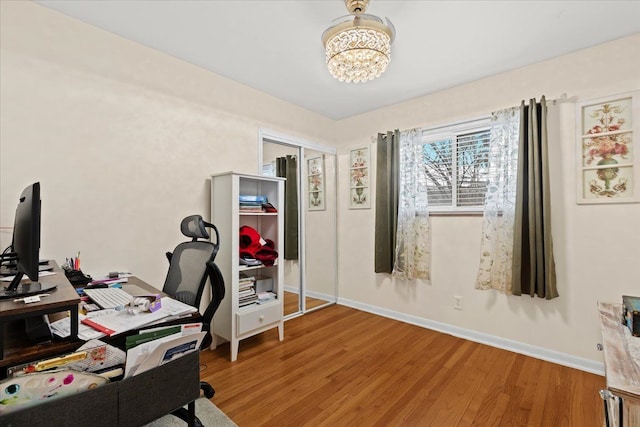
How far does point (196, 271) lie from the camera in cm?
177

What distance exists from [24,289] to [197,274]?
77cm

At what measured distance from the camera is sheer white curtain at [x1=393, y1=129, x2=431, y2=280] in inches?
125

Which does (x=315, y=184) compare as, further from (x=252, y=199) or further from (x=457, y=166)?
(x=457, y=166)

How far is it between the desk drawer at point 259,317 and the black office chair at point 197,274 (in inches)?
27.2

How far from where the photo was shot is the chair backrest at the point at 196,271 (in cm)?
164

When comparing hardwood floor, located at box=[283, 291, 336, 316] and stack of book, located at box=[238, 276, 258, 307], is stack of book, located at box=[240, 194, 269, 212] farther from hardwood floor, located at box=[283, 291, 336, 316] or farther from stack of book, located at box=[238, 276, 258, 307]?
hardwood floor, located at box=[283, 291, 336, 316]

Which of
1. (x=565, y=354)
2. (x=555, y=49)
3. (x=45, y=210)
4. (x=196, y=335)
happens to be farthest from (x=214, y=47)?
(x=565, y=354)

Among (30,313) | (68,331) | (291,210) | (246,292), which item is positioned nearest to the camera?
(30,313)

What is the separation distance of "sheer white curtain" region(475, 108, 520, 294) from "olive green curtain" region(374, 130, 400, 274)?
93 centimetres

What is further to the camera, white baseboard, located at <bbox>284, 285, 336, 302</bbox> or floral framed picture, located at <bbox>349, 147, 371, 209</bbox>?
floral framed picture, located at <bbox>349, 147, 371, 209</bbox>

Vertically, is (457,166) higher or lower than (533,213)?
higher

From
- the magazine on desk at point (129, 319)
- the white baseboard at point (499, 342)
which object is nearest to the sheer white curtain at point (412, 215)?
the white baseboard at point (499, 342)

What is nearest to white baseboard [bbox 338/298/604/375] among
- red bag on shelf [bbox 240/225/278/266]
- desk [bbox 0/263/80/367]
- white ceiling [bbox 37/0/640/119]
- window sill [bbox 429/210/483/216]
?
window sill [bbox 429/210/483/216]

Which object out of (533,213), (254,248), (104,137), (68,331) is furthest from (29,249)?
(533,213)
